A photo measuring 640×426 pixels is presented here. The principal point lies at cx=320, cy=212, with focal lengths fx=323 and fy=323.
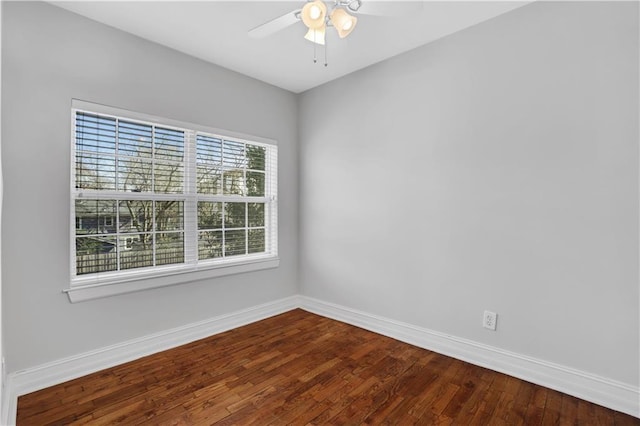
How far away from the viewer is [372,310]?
310 cm

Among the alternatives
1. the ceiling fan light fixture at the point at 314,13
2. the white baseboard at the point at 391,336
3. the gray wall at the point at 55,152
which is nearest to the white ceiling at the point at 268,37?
the gray wall at the point at 55,152

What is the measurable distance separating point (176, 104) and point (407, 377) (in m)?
2.83

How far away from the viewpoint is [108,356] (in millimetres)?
2391

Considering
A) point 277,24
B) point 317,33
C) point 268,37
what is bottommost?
point 317,33

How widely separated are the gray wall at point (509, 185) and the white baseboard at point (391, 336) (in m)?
0.07

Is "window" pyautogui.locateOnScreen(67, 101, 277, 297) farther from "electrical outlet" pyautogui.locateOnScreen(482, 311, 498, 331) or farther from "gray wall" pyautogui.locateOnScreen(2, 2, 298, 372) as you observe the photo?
"electrical outlet" pyautogui.locateOnScreen(482, 311, 498, 331)

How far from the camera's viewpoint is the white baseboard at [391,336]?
1920mm

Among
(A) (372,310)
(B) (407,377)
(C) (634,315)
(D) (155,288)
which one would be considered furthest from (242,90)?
(C) (634,315)

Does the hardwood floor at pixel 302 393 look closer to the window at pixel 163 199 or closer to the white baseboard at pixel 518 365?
the white baseboard at pixel 518 365

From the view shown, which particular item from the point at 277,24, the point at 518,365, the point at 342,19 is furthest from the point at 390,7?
the point at 518,365

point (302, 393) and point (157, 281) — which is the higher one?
point (157, 281)

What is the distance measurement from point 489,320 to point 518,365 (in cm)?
33

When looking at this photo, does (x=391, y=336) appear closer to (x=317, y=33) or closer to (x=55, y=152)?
(x=317, y=33)

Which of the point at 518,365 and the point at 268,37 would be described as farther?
the point at 268,37
